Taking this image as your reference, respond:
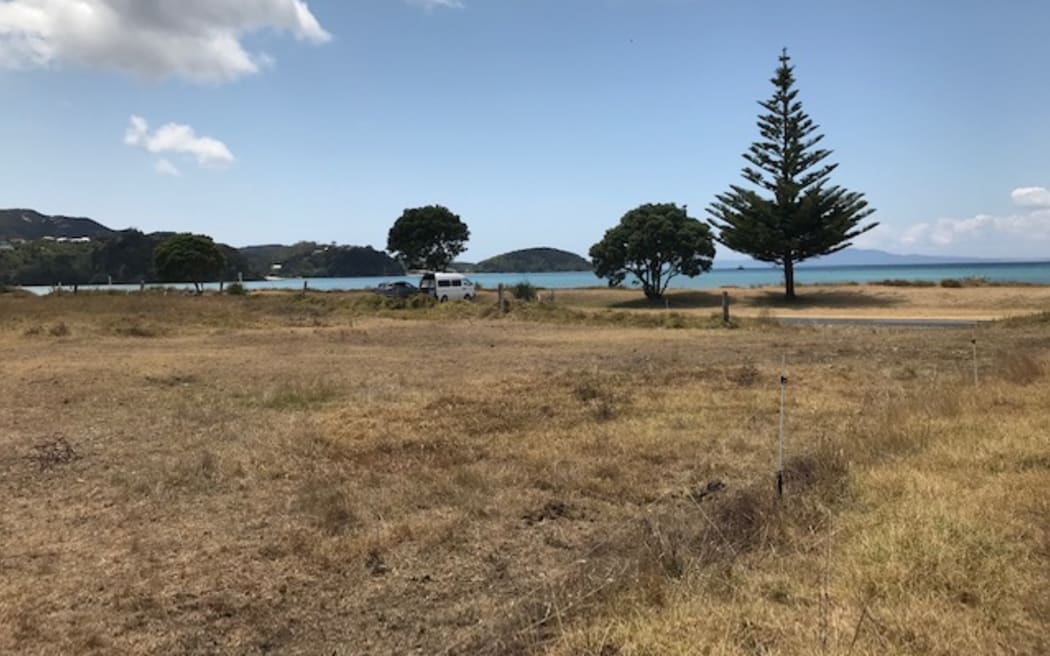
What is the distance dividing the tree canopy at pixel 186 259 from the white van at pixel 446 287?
33.9m

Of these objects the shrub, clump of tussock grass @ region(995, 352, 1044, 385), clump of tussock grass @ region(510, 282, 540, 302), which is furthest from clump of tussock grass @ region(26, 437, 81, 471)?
the shrub

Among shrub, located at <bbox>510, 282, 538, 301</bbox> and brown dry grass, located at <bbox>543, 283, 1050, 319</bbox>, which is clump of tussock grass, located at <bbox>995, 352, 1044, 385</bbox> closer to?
brown dry grass, located at <bbox>543, 283, 1050, 319</bbox>

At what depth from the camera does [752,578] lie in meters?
4.34

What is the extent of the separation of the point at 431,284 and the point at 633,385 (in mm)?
34596

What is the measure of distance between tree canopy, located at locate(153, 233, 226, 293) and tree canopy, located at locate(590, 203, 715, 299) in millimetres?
40954

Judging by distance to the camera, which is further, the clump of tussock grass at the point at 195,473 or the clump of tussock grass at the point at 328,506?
the clump of tussock grass at the point at 195,473

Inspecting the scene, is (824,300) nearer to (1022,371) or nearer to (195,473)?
(1022,371)

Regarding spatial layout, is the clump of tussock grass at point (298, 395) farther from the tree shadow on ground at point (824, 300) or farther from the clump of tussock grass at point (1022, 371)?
the tree shadow on ground at point (824, 300)

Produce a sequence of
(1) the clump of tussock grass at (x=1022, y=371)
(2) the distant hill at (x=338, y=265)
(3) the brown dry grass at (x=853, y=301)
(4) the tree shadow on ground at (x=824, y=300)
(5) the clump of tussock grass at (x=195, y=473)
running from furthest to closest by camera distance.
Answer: (2) the distant hill at (x=338, y=265), (4) the tree shadow on ground at (x=824, y=300), (3) the brown dry grass at (x=853, y=301), (1) the clump of tussock grass at (x=1022, y=371), (5) the clump of tussock grass at (x=195, y=473)

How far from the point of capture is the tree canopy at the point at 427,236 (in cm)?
7356

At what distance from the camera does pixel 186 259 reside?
235ft

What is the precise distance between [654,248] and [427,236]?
29.6m

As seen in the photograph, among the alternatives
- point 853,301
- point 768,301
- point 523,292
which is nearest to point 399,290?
point 523,292

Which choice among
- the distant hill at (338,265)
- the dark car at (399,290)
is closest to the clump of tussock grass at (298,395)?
the dark car at (399,290)
